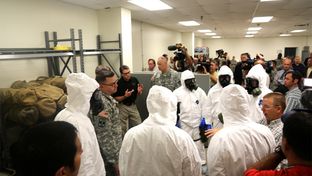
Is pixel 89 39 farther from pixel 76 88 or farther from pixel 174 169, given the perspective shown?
pixel 174 169

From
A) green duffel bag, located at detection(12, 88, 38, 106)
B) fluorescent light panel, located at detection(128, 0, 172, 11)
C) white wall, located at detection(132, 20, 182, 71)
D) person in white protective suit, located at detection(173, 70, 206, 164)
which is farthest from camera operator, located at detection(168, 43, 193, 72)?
white wall, located at detection(132, 20, 182, 71)

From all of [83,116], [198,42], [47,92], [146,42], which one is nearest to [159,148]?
[83,116]

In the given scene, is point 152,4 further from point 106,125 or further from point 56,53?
point 106,125

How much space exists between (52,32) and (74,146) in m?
3.47

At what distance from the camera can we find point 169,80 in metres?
3.70

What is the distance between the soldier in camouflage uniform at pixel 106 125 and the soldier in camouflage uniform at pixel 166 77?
1557mm

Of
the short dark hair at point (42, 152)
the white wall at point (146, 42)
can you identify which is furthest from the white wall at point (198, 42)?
the short dark hair at point (42, 152)

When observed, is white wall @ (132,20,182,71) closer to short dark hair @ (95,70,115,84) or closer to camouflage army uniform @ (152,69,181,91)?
camouflage army uniform @ (152,69,181,91)

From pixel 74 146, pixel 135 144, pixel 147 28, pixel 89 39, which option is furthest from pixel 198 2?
pixel 74 146

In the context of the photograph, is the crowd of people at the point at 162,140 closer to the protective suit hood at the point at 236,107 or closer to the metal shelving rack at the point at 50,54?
the protective suit hood at the point at 236,107

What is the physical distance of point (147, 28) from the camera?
760 centimetres

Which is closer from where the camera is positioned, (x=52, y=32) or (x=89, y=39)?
→ (x=52, y=32)

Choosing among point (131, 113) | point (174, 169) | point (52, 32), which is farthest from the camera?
point (52, 32)

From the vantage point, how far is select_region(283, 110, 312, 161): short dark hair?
98 centimetres
